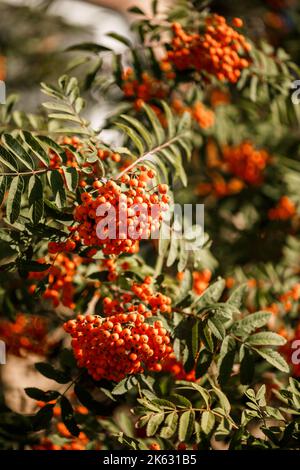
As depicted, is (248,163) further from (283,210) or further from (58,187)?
(58,187)

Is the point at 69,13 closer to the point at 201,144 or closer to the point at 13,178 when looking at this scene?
the point at 201,144

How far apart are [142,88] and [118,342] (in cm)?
161

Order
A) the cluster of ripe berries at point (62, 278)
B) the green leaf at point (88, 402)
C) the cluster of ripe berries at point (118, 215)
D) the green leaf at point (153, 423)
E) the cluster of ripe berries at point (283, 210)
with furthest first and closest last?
the cluster of ripe berries at point (283, 210) → the cluster of ripe berries at point (62, 278) → the green leaf at point (88, 402) → the green leaf at point (153, 423) → the cluster of ripe berries at point (118, 215)

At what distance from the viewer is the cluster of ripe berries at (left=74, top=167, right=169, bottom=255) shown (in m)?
1.64

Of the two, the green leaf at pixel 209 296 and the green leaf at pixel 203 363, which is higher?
the green leaf at pixel 209 296

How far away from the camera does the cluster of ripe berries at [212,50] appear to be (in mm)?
2426

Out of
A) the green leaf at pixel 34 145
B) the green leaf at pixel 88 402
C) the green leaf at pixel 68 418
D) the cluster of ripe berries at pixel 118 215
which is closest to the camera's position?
the cluster of ripe berries at pixel 118 215

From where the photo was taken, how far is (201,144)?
339 cm

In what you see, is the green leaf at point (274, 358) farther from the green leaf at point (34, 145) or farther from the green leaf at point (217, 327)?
the green leaf at point (34, 145)

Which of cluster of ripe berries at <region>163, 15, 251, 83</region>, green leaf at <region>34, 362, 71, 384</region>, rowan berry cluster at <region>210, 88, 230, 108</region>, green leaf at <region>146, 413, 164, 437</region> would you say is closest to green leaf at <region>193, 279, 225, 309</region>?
green leaf at <region>146, 413, 164, 437</region>

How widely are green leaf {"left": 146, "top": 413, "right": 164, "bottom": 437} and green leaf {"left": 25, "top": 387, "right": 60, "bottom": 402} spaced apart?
49cm

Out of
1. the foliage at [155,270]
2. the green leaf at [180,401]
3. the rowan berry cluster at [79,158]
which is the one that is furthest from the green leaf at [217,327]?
the rowan berry cluster at [79,158]

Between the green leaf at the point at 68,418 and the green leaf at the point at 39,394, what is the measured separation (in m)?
0.05

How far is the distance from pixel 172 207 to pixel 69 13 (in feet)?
15.9
